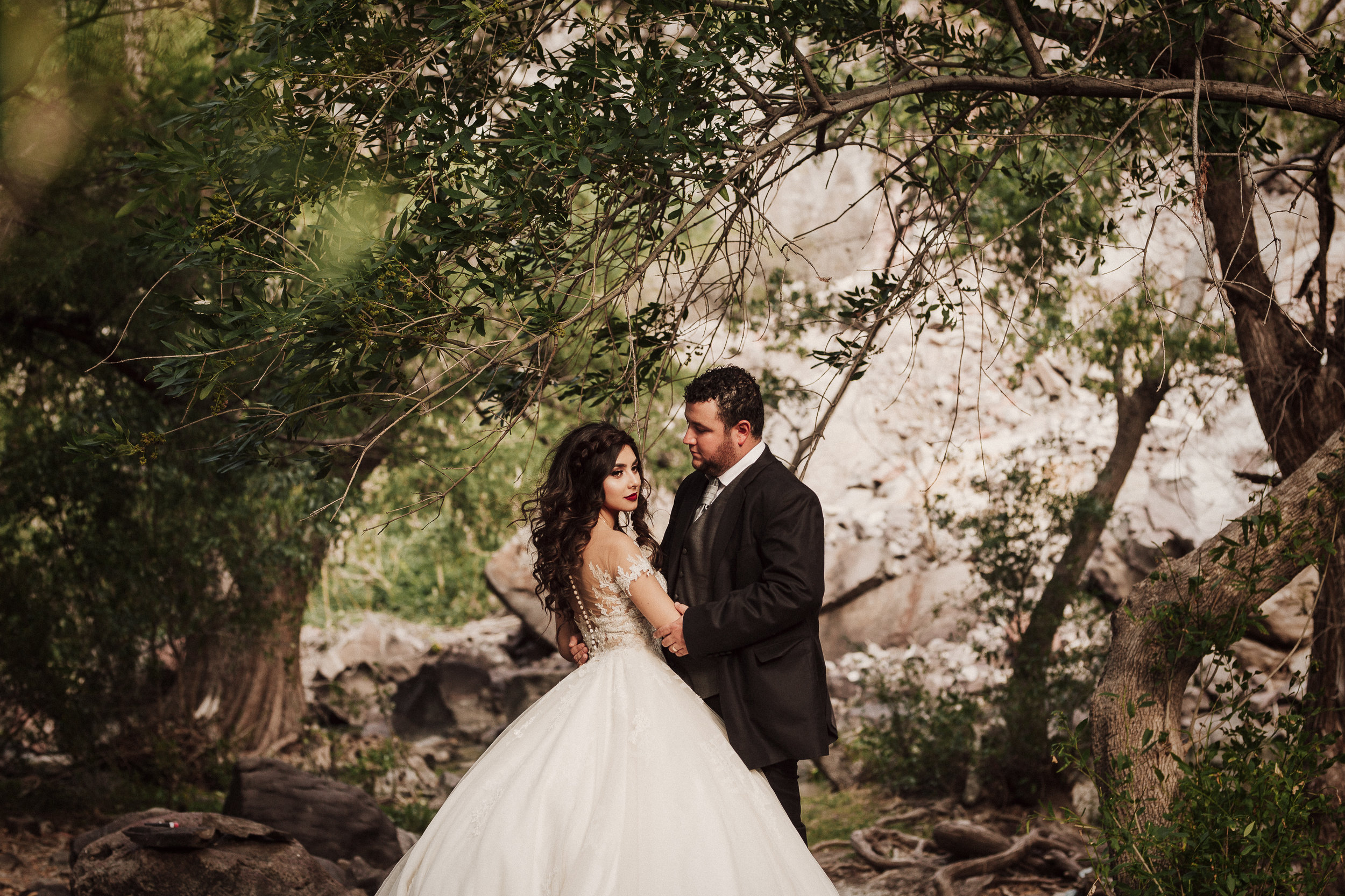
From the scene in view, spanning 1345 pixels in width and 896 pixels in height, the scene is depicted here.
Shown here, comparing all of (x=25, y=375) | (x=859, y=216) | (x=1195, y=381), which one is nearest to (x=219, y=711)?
(x=25, y=375)

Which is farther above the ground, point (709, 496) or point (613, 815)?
point (709, 496)

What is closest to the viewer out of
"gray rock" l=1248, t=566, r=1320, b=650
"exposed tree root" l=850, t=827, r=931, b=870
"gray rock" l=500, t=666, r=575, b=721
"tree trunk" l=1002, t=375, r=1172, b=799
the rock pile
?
"exposed tree root" l=850, t=827, r=931, b=870

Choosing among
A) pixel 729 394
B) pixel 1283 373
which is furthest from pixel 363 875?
pixel 1283 373

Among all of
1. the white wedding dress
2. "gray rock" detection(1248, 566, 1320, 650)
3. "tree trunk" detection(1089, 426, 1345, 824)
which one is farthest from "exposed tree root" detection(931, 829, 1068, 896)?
"gray rock" detection(1248, 566, 1320, 650)

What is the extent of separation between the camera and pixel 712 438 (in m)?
3.40

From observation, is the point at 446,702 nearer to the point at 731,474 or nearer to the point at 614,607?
the point at 614,607

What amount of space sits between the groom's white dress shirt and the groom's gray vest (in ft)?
0.06

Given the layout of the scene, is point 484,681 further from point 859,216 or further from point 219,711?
point 859,216

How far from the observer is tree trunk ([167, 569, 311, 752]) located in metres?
8.89

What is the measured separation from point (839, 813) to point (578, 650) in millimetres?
5230

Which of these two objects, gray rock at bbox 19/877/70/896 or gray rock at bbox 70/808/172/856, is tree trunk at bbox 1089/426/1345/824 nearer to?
gray rock at bbox 70/808/172/856

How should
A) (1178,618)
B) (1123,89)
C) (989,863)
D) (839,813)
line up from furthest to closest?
(839,813)
(989,863)
(1178,618)
(1123,89)

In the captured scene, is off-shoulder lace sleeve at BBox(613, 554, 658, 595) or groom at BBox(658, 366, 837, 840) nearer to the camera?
groom at BBox(658, 366, 837, 840)

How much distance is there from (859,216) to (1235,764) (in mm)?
20071
